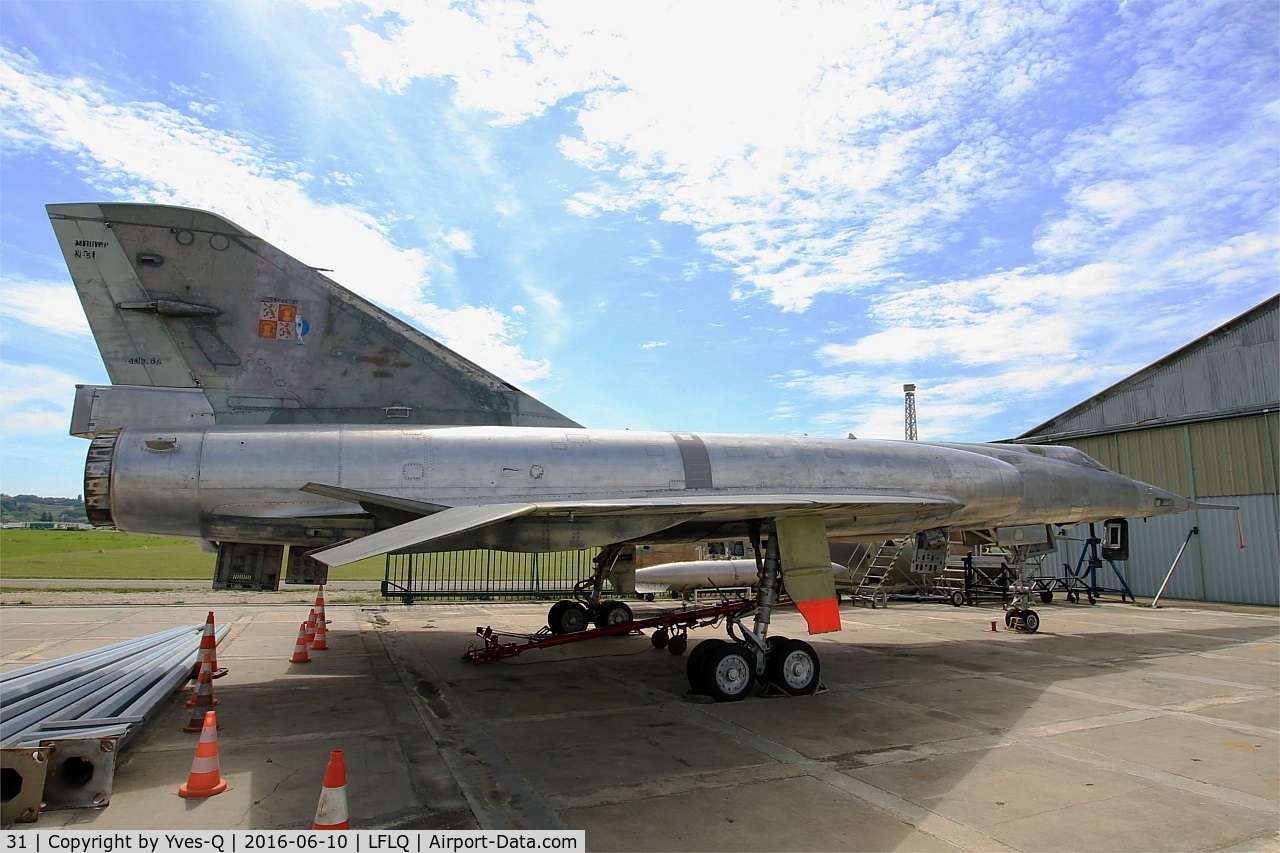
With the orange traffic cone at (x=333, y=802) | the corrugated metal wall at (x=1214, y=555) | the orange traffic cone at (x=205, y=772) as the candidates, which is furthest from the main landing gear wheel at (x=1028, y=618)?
the orange traffic cone at (x=205, y=772)

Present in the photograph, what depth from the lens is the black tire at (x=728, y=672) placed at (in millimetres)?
7203

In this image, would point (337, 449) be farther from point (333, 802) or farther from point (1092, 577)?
point (1092, 577)

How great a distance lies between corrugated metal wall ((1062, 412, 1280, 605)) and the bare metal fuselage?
1453 cm

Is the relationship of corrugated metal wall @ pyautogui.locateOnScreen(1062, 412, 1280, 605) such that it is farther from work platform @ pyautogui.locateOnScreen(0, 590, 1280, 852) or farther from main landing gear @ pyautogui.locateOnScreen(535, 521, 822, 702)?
main landing gear @ pyautogui.locateOnScreen(535, 521, 822, 702)

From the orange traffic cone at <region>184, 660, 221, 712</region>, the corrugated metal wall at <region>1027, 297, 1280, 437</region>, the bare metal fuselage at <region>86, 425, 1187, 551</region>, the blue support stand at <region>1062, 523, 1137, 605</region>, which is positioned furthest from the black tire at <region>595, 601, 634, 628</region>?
the corrugated metal wall at <region>1027, 297, 1280, 437</region>

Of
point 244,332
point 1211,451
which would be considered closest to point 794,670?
point 244,332

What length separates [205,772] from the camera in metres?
4.51

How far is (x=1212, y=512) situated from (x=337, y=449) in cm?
2097

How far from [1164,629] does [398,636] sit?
13.2m

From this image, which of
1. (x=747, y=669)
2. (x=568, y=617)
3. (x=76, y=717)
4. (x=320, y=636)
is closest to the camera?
(x=76, y=717)

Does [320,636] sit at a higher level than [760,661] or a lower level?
lower

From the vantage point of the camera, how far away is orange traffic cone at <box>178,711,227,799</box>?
4480 mm

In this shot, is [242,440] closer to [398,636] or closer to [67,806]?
[67,806]

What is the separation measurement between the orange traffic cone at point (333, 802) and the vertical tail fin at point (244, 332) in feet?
14.4
